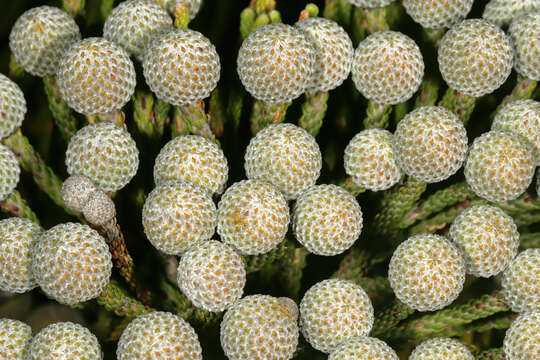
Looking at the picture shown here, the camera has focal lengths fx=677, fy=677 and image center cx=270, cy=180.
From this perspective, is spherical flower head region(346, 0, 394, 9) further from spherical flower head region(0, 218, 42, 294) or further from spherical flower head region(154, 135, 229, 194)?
spherical flower head region(0, 218, 42, 294)

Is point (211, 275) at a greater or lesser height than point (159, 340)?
greater

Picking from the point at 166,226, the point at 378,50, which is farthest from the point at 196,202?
the point at 378,50

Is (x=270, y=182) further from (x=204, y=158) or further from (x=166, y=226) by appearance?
(x=166, y=226)

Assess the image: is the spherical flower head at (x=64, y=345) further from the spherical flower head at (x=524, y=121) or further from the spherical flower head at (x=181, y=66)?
the spherical flower head at (x=524, y=121)

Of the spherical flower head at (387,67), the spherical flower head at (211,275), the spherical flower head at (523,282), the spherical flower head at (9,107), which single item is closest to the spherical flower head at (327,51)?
the spherical flower head at (387,67)

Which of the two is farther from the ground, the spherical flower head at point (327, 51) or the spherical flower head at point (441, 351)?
the spherical flower head at point (327, 51)

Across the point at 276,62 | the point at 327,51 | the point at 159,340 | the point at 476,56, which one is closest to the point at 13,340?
the point at 159,340

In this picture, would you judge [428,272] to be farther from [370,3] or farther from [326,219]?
[370,3]
